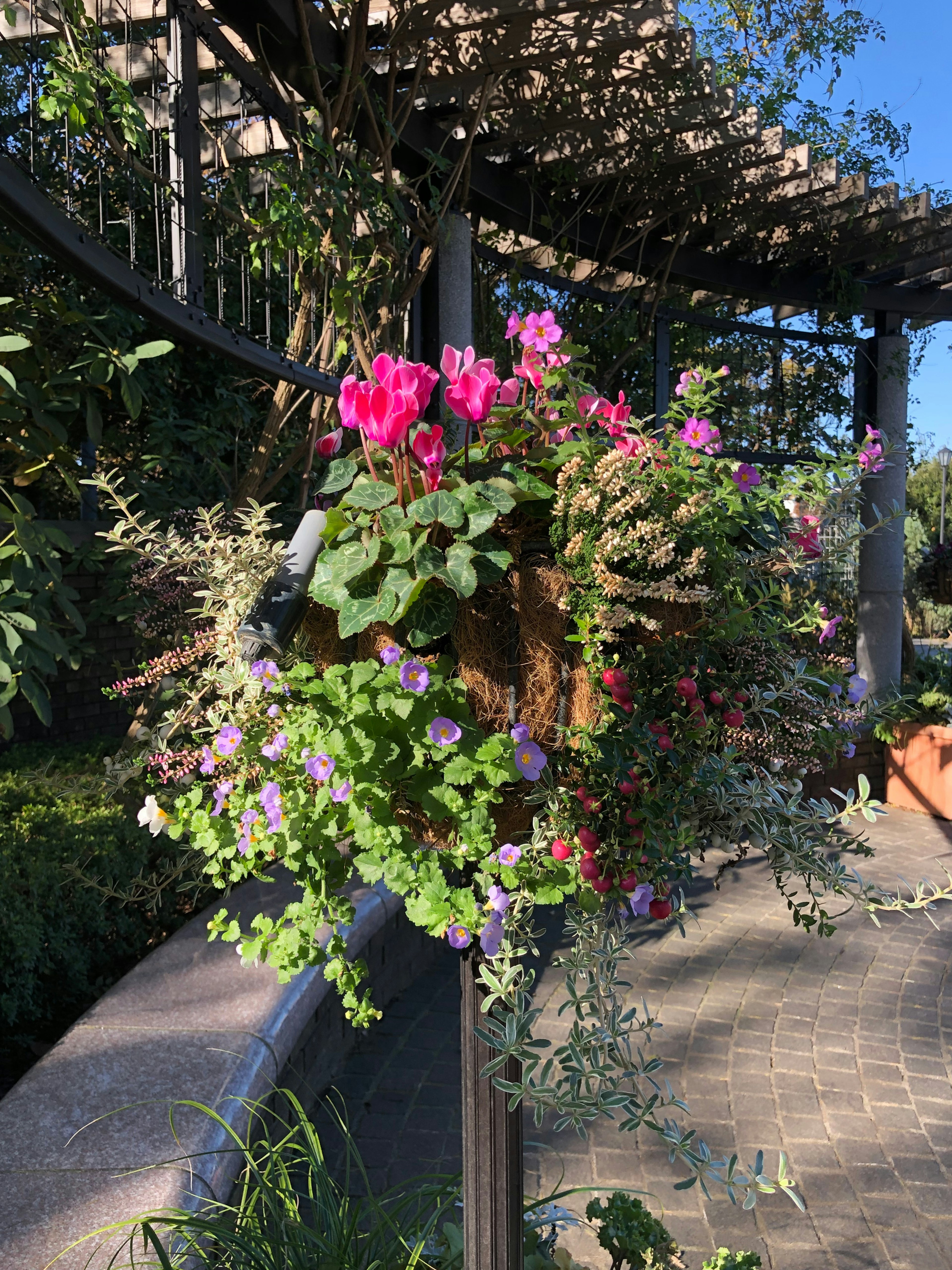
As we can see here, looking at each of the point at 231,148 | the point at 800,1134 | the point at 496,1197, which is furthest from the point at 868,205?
the point at 496,1197

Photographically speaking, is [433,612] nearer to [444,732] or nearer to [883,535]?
[444,732]

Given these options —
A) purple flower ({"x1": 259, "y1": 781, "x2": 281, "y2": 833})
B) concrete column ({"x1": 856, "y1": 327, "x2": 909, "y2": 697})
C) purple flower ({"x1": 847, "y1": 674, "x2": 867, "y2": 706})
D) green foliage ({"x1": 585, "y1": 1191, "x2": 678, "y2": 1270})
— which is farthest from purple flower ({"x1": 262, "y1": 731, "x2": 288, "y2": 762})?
concrete column ({"x1": 856, "y1": 327, "x2": 909, "y2": 697})

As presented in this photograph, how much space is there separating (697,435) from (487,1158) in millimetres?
1144

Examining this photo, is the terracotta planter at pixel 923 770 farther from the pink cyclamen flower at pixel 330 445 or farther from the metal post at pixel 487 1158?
the pink cyclamen flower at pixel 330 445

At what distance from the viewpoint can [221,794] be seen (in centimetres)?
132

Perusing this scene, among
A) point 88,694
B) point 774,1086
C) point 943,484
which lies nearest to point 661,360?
point 88,694

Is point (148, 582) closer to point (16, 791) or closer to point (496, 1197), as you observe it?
point (496, 1197)

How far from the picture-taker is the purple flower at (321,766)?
1185 millimetres

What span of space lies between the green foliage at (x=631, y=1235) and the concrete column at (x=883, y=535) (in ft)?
18.0

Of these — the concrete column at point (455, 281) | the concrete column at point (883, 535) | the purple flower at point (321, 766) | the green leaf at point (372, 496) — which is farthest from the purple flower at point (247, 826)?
the concrete column at point (883, 535)

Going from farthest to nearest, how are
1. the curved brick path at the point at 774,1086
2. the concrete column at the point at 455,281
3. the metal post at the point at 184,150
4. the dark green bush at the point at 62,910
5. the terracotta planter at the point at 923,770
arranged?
1. the terracotta planter at the point at 923,770
2. the concrete column at the point at 455,281
3. the metal post at the point at 184,150
4. the dark green bush at the point at 62,910
5. the curved brick path at the point at 774,1086

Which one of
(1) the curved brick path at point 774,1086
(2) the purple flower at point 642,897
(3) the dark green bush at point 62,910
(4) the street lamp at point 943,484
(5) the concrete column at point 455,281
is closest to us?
(2) the purple flower at point 642,897

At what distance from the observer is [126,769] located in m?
1.60

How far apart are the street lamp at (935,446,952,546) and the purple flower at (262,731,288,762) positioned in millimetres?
18029
